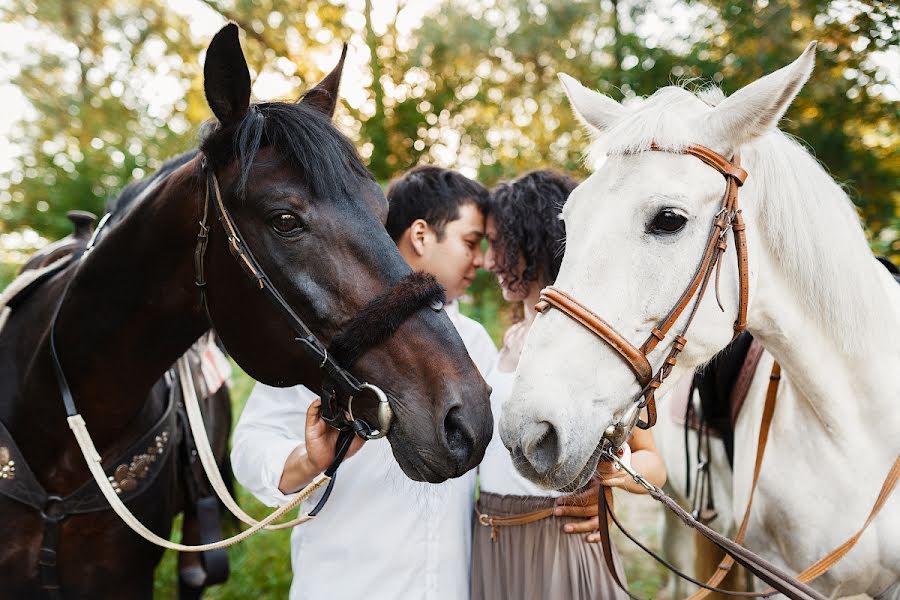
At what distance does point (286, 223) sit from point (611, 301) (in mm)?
838

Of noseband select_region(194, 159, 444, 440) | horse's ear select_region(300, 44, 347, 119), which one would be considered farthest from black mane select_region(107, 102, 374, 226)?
horse's ear select_region(300, 44, 347, 119)

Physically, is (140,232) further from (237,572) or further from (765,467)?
(237,572)

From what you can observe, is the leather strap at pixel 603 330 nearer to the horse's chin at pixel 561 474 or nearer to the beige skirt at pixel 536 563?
the horse's chin at pixel 561 474

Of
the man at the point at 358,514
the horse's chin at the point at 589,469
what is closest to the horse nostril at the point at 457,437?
the horse's chin at the point at 589,469

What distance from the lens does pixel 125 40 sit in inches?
499

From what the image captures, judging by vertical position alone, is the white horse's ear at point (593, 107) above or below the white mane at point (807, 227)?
above

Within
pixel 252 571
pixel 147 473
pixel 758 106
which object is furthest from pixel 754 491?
pixel 252 571

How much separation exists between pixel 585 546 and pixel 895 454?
966 millimetres

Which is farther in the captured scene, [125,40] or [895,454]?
[125,40]

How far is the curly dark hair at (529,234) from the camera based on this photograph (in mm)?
2279

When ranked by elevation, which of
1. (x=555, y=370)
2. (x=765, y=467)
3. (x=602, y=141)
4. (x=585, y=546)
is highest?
(x=602, y=141)

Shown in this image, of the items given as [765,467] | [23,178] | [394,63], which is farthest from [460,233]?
[23,178]

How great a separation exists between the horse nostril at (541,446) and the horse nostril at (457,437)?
0.51 feet

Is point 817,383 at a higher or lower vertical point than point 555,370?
lower
